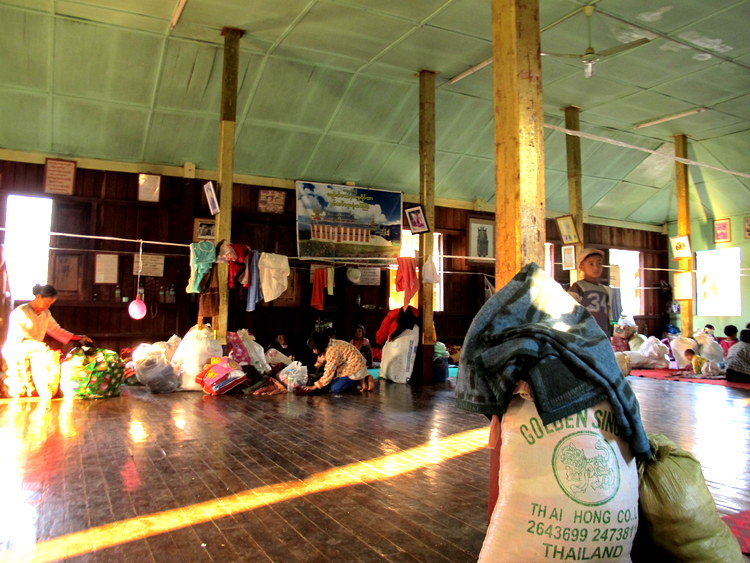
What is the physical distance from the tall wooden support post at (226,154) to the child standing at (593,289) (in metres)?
5.04

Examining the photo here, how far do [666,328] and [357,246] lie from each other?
9.22 metres

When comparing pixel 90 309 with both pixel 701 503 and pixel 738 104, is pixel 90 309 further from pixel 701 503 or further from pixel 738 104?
pixel 738 104

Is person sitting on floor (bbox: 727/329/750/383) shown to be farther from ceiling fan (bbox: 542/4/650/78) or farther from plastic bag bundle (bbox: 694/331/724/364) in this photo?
ceiling fan (bbox: 542/4/650/78)

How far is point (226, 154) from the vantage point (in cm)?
757

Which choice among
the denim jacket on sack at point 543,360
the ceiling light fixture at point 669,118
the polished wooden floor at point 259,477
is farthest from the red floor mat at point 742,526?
the ceiling light fixture at point 669,118

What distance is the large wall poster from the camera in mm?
10219

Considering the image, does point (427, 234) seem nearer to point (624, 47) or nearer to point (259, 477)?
point (624, 47)

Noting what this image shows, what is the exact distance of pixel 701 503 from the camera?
2029 mm

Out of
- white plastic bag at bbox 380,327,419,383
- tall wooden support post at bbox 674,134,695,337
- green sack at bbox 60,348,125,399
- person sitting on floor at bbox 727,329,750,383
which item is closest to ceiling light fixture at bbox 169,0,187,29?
green sack at bbox 60,348,125,399

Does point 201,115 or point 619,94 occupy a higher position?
point 619,94

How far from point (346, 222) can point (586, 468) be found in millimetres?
8944

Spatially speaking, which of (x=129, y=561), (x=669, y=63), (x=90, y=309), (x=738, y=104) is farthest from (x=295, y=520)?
(x=738, y=104)

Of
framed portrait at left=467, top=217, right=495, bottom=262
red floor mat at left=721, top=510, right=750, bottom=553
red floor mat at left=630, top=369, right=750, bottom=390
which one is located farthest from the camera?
framed portrait at left=467, top=217, right=495, bottom=262

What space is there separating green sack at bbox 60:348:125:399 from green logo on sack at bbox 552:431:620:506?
19.2 feet
